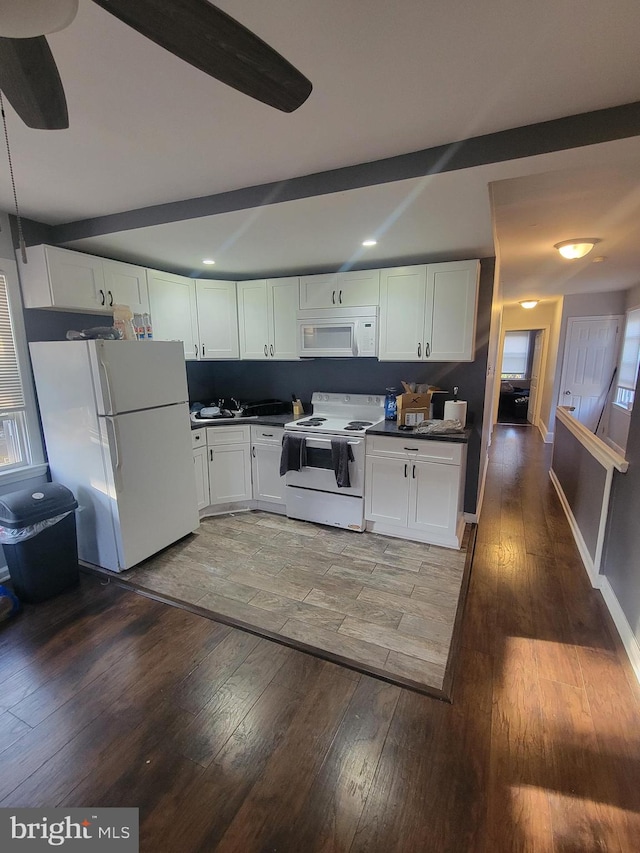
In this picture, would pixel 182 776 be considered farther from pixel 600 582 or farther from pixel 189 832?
pixel 600 582

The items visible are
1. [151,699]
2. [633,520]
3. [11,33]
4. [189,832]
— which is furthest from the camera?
[633,520]

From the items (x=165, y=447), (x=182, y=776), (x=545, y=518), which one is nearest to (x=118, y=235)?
(x=165, y=447)

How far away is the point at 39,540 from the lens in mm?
2457

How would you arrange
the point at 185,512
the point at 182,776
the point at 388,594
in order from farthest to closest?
the point at 185,512, the point at 388,594, the point at 182,776

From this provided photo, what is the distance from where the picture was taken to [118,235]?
273 centimetres

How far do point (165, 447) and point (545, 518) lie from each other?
357 cm

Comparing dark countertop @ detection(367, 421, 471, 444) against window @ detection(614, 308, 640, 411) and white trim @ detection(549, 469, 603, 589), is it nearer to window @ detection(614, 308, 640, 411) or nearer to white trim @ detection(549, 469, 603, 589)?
white trim @ detection(549, 469, 603, 589)

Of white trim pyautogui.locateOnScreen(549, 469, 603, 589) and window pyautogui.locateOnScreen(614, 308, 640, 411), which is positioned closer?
white trim pyautogui.locateOnScreen(549, 469, 603, 589)

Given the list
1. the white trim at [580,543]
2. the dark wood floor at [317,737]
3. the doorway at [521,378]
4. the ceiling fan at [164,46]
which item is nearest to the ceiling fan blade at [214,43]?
the ceiling fan at [164,46]

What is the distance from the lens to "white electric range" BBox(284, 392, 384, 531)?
10.6ft

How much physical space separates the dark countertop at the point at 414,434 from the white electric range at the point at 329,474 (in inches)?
4.7

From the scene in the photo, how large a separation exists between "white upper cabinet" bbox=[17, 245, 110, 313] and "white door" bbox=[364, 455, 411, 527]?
2567 mm

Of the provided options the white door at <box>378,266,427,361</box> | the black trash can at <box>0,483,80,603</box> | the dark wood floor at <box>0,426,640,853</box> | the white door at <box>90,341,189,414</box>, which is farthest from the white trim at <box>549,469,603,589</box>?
the black trash can at <box>0,483,80,603</box>

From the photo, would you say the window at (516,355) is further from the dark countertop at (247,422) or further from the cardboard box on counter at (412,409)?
the dark countertop at (247,422)
